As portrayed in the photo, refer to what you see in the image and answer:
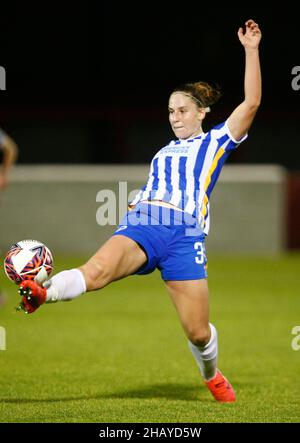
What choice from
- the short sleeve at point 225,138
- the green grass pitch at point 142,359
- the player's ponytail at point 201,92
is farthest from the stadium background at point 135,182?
the player's ponytail at point 201,92

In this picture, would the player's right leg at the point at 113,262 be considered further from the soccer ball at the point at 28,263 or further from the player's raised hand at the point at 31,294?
the player's raised hand at the point at 31,294

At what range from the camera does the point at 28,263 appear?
16.3ft

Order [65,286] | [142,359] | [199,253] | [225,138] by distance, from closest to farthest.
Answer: [65,286]
[199,253]
[225,138]
[142,359]

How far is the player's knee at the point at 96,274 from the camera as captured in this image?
504cm

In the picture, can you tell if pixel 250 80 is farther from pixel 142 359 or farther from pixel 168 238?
pixel 142 359

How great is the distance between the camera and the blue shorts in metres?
5.41

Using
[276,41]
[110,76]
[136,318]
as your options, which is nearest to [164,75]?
[110,76]

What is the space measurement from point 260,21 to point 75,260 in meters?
9.06

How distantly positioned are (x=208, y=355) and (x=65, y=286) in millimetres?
1262

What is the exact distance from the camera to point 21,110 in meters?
23.1

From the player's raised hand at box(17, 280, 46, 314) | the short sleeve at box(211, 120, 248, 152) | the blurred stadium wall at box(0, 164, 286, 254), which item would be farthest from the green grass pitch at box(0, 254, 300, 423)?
the blurred stadium wall at box(0, 164, 286, 254)

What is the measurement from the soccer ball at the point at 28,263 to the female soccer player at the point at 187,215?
0.29 m

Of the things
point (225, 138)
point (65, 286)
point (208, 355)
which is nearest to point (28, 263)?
point (65, 286)

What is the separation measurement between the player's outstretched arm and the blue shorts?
2.22 feet
